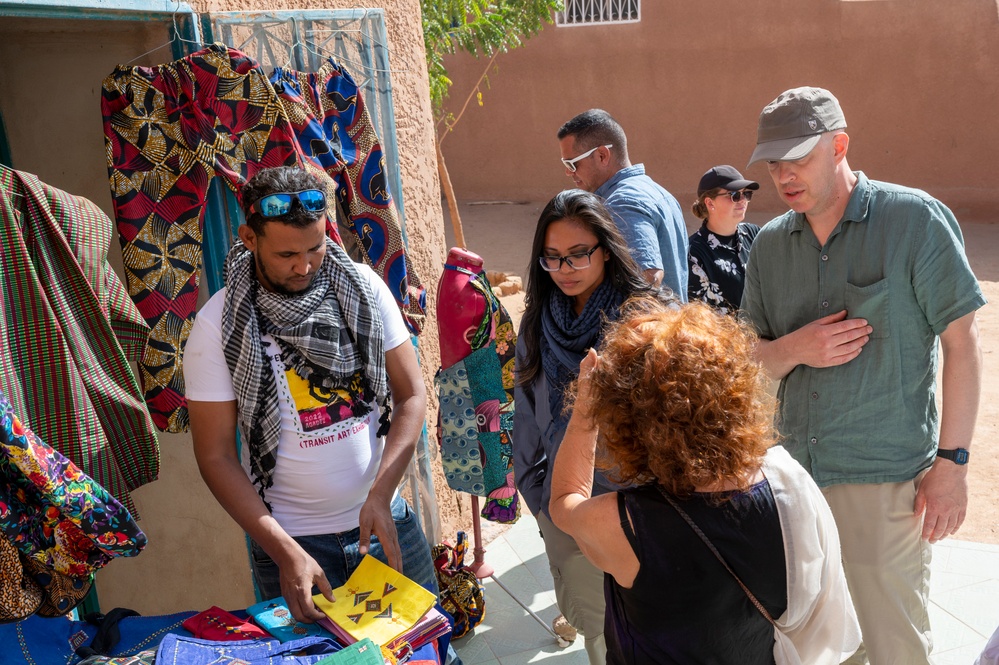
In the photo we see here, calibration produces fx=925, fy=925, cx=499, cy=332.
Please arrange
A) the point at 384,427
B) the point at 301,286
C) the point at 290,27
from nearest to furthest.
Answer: the point at 301,286 < the point at 384,427 < the point at 290,27

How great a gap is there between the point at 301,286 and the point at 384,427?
47 centimetres

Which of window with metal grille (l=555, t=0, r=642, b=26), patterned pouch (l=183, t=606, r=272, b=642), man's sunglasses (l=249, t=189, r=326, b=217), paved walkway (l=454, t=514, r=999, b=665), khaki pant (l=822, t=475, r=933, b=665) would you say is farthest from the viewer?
window with metal grille (l=555, t=0, r=642, b=26)

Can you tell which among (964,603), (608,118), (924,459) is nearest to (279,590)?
(924,459)

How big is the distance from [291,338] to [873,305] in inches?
65.1

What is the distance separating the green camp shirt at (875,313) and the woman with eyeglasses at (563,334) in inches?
19.7

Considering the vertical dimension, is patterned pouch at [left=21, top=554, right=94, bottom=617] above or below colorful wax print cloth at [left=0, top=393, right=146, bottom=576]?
below

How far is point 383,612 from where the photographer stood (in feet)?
6.97

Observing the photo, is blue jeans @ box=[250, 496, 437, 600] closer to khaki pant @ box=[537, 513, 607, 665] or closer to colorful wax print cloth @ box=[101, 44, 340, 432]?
khaki pant @ box=[537, 513, 607, 665]

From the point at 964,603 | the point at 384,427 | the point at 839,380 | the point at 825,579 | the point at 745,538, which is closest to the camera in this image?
the point at 745,538

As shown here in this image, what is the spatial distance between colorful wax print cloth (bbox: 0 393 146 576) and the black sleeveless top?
1.10 m

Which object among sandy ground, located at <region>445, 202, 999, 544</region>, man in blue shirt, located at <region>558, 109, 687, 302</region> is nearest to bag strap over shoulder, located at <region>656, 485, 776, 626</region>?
man in blue shirt, located at <region>558, 109, 687, 302</region>

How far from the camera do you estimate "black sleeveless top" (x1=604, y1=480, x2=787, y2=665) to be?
5.95 feet

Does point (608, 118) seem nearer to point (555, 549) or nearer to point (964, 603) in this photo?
point (555, 549)

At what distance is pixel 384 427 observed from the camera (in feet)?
8.52
